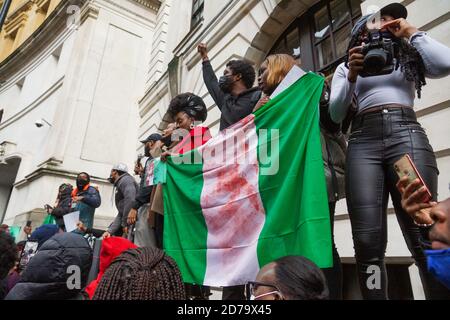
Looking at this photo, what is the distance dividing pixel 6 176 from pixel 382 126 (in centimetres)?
2140

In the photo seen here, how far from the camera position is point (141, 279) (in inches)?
42.1

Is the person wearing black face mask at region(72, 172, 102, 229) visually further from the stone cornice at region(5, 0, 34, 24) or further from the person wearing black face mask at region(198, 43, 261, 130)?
the stone cornice at region(5, 0, 34, 24)

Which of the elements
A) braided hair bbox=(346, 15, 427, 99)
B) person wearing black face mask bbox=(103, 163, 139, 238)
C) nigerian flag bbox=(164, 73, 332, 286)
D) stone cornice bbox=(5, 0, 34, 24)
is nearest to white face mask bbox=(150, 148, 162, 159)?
nigerian flag bbox=(164, 73, 332, 286)

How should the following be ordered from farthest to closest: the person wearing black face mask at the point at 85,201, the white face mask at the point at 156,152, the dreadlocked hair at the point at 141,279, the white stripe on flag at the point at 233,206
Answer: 1. the person wearing black face mask at the point at 85,201
2. the white face mask at the point at 156,152
3. the white stripe on flag at the point at 233,206
4. the dreadlocked hair at the point at 141,279

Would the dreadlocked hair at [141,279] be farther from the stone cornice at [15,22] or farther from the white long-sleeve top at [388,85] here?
the stone cornice at [15,22]

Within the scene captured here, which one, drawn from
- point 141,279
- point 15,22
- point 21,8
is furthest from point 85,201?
point 15,22

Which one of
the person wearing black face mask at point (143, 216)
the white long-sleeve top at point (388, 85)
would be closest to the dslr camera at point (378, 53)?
the white long-sleeve top at point (388, 85)

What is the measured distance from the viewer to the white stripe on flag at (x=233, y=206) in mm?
2078

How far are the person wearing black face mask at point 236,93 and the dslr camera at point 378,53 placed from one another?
1.20m

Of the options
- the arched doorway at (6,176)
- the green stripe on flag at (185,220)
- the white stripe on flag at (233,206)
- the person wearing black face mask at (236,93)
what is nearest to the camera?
the white stripe on flag at (233,206)

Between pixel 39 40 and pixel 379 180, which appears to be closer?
pixel 379 180

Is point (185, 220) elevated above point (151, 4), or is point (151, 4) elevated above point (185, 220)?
point (151, 4)

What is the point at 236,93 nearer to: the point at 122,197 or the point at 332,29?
the point at 122,197

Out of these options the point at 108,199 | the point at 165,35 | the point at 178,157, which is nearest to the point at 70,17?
the point at 165,35
